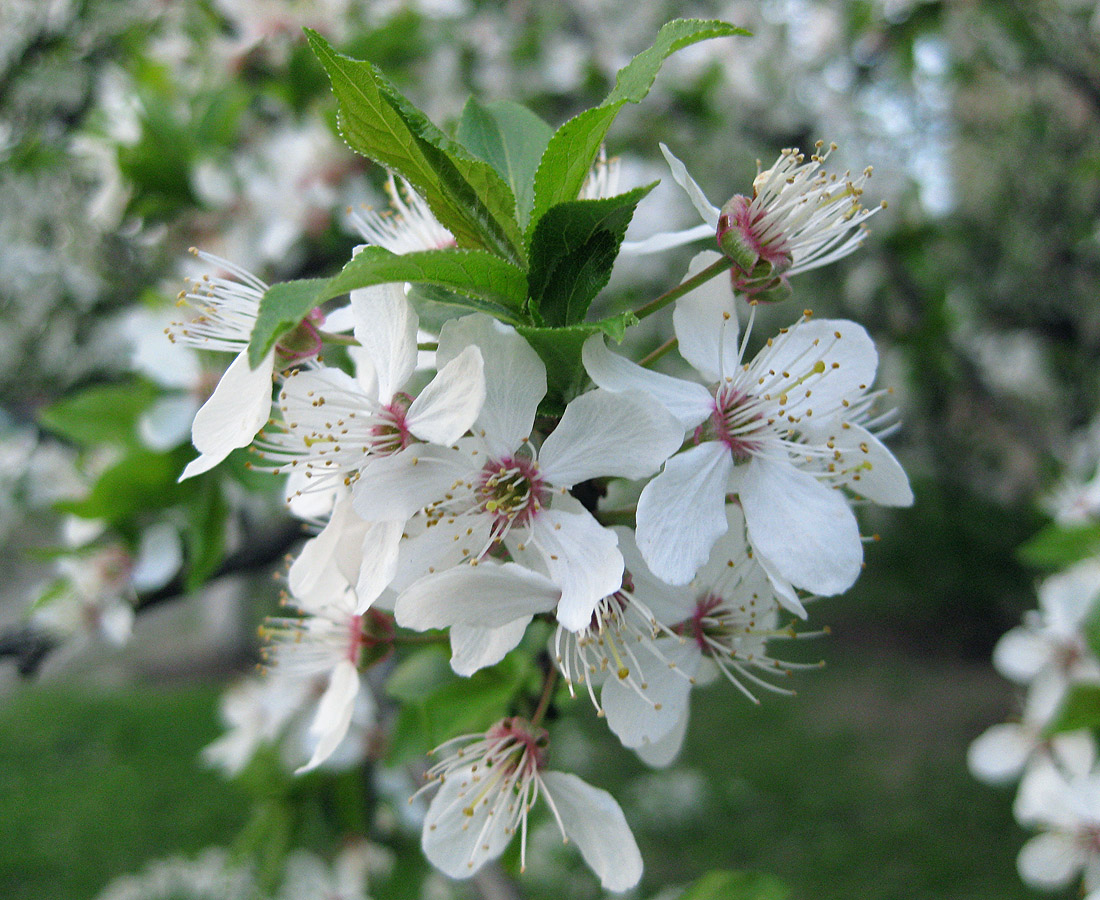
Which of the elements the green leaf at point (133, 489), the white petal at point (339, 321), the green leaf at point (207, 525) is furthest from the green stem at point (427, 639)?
the green leaf at point (133, 489)

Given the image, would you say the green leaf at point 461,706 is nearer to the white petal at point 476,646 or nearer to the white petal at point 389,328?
the white petal at point 476,646

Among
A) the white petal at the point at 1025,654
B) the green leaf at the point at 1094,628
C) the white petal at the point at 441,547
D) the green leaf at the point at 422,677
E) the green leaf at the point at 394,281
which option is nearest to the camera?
the green leaf at the point at 394,281

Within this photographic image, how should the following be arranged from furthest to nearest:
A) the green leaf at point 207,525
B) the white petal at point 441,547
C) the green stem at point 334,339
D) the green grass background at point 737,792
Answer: the green grass background at point 737,792 → the green leaf at point 207,525 → the green stem at point 334,339 → the white petal at point 441,547

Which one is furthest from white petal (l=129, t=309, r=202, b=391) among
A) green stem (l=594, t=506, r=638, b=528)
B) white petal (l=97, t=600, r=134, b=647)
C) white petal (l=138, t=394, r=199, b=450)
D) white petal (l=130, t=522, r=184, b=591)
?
green stem (l=594, t=506, r=638, b=528)

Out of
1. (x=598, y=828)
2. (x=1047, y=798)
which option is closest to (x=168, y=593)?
(x=598, y=828)

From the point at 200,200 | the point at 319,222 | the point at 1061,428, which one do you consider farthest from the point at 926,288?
the point at 200,200

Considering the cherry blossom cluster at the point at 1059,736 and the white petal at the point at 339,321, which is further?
the cherry blossom cluster at the point at 1059,736

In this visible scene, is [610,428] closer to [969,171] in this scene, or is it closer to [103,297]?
[103,297]
